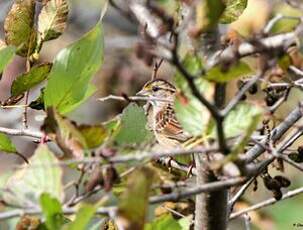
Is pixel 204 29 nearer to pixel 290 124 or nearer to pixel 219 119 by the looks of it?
pixel 219 119

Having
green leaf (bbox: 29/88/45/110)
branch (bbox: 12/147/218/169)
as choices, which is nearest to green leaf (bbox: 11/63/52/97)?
green leaf (bbox: 29/88/45/110)

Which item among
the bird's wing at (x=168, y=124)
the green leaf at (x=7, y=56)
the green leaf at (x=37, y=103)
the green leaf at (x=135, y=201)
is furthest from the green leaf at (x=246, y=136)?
the bird's wing at (x=168, y=124)

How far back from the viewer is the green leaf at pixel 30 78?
1740mm

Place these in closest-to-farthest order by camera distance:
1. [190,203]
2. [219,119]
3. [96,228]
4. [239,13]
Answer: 1. [219,119]
2. [96,228]
3. [239,13]
4. [190,203]

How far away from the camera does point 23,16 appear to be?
1814mm

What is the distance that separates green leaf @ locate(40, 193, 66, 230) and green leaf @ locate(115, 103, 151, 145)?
0.19m

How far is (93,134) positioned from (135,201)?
0.21m

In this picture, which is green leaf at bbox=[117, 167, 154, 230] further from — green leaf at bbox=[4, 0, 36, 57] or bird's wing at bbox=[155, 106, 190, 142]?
bird's wing at bbox=[155, 106, 190, 142]

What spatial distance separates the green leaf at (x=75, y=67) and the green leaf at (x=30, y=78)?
13 cm

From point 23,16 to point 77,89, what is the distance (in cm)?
30

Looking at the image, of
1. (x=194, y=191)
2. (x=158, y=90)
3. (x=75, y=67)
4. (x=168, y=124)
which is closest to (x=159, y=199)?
(x=194, y=191)

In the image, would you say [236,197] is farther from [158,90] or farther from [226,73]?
[158,90]

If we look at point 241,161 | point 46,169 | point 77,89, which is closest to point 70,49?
point 77,89

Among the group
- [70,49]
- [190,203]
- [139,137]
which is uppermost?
[70,49]
